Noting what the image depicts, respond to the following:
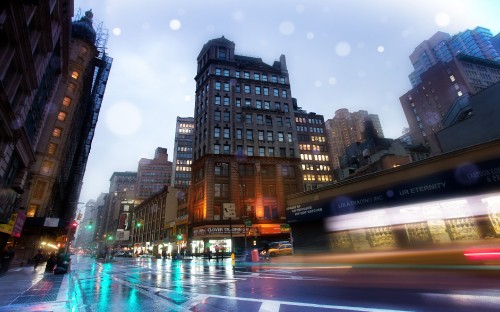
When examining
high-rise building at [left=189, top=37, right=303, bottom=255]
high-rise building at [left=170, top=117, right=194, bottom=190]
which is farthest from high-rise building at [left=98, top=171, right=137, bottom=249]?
high-rise building at [left=189, top=37, right=303, bottom=255]

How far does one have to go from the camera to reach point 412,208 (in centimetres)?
1786

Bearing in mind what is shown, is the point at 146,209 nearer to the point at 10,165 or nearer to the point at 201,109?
the point at 201,109

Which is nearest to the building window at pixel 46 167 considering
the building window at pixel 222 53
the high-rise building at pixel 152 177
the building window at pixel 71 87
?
the building window at pixel 71 87

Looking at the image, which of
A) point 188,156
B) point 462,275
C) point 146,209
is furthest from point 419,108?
point 462,275

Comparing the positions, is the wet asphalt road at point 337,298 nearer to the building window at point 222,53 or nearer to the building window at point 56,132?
the building window at point 56,132

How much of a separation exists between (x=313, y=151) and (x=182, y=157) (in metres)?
53.3

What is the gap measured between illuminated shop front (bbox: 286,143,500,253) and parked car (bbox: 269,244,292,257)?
689cm

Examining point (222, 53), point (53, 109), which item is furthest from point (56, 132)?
point (222, 53)

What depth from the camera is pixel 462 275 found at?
9.70 meters

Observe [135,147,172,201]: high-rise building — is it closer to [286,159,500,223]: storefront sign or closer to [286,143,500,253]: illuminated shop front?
[286,143,500,253]: illuminated shop front

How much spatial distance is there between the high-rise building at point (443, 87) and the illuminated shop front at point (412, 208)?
86232 millimetres

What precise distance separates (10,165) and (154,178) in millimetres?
120513

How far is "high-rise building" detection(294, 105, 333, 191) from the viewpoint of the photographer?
8481 centimetres

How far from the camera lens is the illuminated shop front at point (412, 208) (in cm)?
1523
